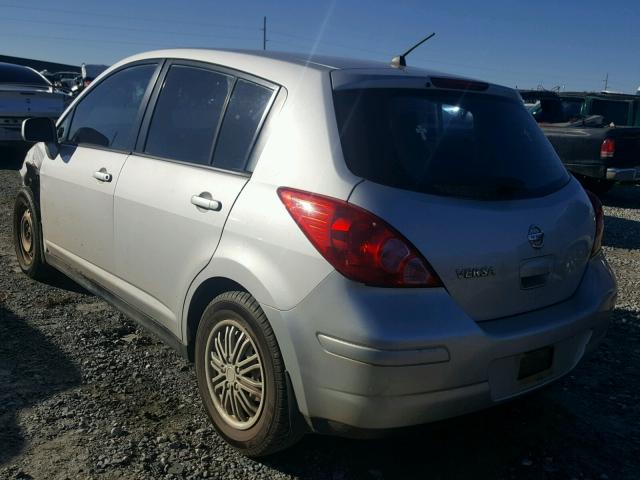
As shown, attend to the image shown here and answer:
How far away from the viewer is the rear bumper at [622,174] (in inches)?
394

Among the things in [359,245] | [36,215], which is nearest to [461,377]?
[359,245]

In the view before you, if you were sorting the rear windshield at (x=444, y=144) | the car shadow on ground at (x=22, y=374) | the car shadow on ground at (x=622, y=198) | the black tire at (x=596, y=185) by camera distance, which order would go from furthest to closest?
1. the black tire at (x=596, y=185)
2. the car shadow on ground at (x=622, y=198)
3. the car shadow on ground at (x=22, y=374)
4. the rear windshield at (x=444, y=144)

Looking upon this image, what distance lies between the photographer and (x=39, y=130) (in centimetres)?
432

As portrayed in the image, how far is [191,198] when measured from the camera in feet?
9.81

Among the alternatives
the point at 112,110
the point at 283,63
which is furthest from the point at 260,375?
the point at 112,110

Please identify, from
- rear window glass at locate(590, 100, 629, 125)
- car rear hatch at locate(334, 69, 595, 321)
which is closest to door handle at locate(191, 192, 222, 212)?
car rear hatch at locate(334, 69, 595, 321)

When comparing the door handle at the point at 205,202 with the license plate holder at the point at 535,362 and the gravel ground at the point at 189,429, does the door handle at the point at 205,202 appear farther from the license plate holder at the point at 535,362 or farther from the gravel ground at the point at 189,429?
the license plate holder at the point at 535,362

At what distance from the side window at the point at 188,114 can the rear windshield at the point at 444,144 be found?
0.79 m

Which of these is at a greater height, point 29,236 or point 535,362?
→ point 535,362

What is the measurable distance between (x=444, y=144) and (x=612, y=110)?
1251 cm

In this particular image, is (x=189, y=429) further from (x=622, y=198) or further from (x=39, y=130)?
(x=622, y=198)

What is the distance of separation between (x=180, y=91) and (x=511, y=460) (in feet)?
8.13

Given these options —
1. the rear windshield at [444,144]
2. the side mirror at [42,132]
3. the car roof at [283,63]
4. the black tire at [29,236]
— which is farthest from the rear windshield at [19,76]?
the rear windshield at [444,144]

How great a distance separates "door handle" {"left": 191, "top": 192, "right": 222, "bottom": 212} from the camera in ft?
9.29
